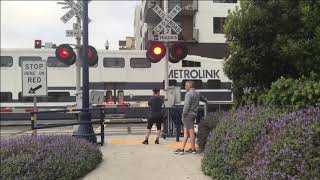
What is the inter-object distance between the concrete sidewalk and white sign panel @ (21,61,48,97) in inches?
82.8

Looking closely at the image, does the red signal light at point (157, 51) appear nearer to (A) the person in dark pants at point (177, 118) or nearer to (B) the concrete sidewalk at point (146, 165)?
(A) the person in dark pants at point (177, 118)

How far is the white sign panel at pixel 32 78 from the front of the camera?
13.4 metres

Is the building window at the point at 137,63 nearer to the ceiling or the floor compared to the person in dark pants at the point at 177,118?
nearer to the ceiling

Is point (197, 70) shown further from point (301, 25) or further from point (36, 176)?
point (36, 176)

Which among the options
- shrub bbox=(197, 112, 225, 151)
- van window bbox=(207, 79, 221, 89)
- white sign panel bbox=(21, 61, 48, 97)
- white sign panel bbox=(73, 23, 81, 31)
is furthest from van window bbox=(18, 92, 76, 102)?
shrub bbox=(197, 112, 225, 151)

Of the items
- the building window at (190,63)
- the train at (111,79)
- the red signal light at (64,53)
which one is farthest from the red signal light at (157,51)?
the building window at (190,63)

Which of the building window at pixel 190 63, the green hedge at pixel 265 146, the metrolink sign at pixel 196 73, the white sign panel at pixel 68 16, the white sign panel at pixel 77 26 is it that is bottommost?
the green hedge at pixel 265 146

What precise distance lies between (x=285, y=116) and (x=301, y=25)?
3.99 meters

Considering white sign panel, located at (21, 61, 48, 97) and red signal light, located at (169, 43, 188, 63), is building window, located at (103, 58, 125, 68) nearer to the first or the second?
red signal light, located at (169, 43, 188, 63)

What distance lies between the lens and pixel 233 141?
8477 mm

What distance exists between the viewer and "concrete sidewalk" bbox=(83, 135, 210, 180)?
32.1 ft

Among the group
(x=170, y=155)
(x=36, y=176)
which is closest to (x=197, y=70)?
(x=170, y=155)

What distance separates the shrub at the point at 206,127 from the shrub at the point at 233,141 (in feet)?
4.95

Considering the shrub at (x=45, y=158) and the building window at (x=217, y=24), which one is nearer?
the shrub at (x=45, y=158)
